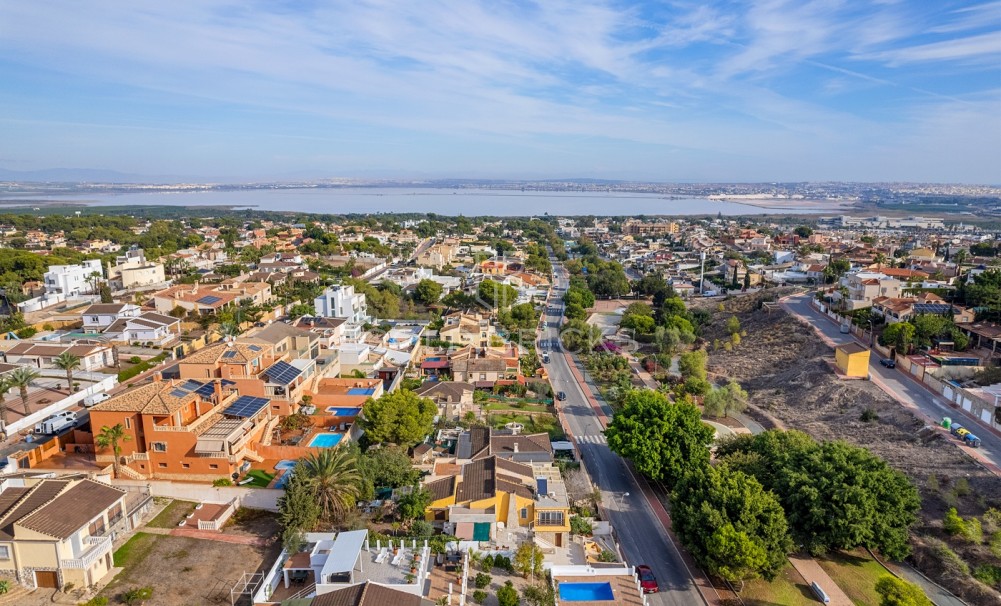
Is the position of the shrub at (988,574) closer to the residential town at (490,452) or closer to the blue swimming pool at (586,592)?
the residential town at (490,452)

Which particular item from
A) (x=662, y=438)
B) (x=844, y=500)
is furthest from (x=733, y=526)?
(x=662, y=438)

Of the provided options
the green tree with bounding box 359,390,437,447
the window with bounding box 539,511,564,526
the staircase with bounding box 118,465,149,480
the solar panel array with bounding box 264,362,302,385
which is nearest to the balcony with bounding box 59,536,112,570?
the staircase with bounding box 118,465,149,480

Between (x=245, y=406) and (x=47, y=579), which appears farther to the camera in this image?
(x=245, y=406)

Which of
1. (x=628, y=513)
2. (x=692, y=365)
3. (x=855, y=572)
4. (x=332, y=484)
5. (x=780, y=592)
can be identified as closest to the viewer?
(x=780, y=592)

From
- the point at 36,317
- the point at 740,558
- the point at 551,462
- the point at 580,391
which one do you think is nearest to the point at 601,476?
the point at 551,462

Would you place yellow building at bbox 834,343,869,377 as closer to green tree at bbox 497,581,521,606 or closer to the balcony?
green tree at bbox 497,581,521,606

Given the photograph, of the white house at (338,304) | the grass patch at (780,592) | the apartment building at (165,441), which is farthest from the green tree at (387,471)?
the white house at (338,304)

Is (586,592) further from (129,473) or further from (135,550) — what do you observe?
(129,473)
